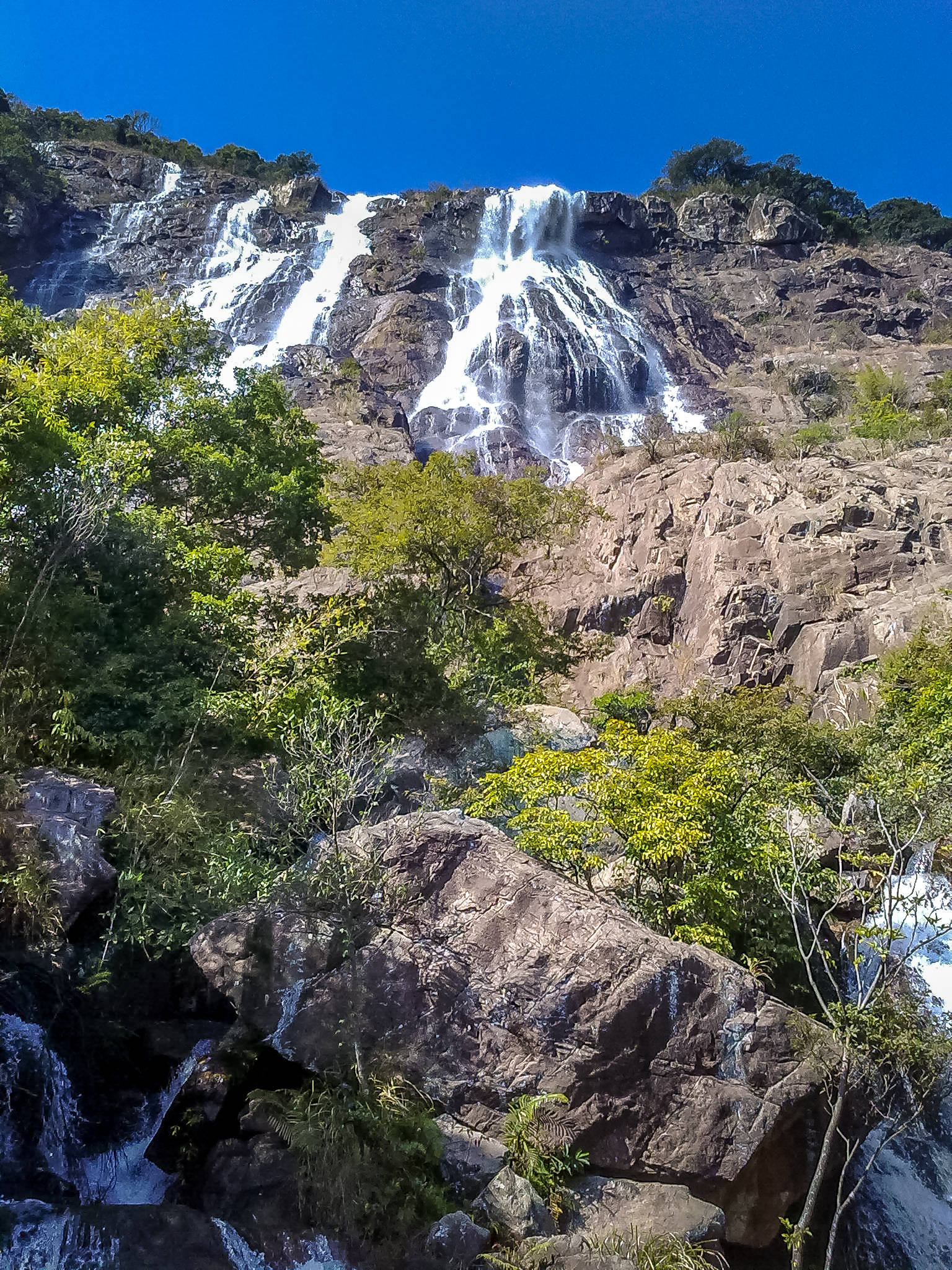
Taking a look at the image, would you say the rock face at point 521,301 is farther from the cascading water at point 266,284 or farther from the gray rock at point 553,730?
the gray rock at point 553,730

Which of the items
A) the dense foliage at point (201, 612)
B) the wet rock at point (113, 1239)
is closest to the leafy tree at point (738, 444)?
the dense foliage at point (201, 612)

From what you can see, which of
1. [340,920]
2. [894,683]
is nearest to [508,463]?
[894,683]

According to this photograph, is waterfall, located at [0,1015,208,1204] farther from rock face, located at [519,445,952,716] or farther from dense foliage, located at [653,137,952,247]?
dense foliage, located at [653,137,952,247]

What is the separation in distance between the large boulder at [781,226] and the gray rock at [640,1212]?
77.5 meters

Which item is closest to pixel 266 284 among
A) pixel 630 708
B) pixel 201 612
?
pixel 630 708

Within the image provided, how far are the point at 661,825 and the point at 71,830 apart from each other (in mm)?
6666

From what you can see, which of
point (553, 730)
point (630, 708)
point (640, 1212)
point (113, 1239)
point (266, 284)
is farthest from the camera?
point (266, 284)

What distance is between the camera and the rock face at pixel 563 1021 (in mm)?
8188

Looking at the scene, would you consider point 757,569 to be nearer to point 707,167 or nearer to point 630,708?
point 630,708

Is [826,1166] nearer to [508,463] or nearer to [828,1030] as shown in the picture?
[828,1030]

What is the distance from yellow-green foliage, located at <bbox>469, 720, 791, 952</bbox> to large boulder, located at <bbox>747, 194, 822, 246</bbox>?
7258 centimetres

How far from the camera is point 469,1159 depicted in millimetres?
8188

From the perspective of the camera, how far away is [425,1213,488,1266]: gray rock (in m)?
7.46

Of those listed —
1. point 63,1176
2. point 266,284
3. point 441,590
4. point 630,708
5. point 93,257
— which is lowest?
point 63,1176
